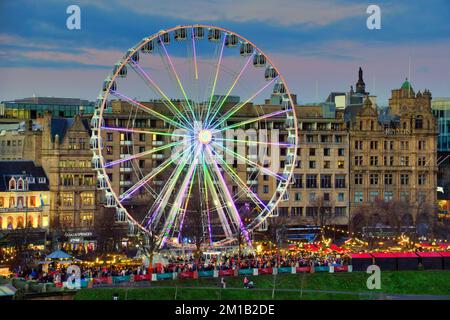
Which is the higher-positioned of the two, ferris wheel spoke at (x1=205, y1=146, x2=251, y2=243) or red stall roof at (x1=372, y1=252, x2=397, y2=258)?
ferris wheel spoke at (x1=205, y1=146, x2=251, y2=243)

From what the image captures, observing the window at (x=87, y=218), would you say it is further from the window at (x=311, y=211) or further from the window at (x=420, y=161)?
the window at (x=420, y=161)

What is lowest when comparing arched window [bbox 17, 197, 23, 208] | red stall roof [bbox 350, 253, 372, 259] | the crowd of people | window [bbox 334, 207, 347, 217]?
the crowd of people

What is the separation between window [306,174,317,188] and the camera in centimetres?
11729

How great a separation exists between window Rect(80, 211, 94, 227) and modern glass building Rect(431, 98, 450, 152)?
43.2 m

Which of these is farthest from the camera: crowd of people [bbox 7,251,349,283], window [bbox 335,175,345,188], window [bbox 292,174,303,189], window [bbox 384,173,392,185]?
window [bbox 384,173,392,185]

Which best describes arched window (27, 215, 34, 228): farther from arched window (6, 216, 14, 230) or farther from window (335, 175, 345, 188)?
window (335, 175, 345, 188)

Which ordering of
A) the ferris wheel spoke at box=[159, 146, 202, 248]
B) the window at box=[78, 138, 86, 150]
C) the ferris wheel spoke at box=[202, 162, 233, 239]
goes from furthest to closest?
the window at box=[78, 138, 86, 150] → the ferris wheel spoke at box=[202, 162, 233, 239] → the ferris wheel spoke at box=[159, 146, 202, 248]

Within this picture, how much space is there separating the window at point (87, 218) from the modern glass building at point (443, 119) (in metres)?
43.2

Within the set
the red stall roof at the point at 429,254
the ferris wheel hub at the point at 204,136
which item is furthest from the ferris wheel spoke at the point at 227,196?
the red stall roof at the point at 429,254

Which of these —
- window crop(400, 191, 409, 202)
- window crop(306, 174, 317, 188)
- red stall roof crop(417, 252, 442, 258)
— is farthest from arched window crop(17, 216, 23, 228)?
window crop(400, 191, 409, 202)

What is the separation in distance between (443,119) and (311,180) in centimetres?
2996

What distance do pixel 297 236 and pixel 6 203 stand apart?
856 inches

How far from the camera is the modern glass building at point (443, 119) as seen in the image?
140750 millimetres
